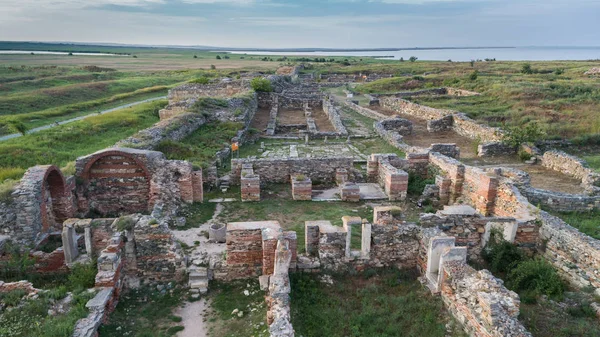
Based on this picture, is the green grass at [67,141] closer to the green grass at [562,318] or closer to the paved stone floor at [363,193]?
the paved stone floor at [363,193]

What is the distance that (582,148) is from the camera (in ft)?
69.1

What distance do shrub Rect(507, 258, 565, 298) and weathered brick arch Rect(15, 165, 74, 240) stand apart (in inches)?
483

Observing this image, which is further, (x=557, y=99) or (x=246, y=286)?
(x=557, y=99)

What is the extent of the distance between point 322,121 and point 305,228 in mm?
23057

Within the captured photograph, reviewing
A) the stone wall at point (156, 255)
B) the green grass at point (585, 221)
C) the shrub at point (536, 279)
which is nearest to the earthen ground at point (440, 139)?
the green grass at point (585, 221)

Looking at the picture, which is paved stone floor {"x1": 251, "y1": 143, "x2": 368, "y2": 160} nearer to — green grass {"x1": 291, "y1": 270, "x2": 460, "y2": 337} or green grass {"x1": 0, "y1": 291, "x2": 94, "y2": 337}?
green grass {"x1": 291, "y1": 270, "x2": 460, "y2": 337}

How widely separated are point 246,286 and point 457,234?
5.65 metres

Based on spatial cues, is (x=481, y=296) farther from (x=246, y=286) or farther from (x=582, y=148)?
(x=582, y=148)

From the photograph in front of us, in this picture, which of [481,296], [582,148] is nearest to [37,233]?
[481,296]

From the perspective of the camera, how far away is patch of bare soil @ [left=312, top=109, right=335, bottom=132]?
29436mm

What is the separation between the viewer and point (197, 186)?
46.3ft

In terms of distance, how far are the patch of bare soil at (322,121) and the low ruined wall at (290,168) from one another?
1231cm

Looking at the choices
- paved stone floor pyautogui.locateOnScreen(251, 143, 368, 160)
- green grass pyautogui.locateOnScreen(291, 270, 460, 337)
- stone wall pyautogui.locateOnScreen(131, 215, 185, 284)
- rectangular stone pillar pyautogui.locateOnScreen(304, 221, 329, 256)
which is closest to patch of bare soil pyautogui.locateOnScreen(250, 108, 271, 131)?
paved stone floor pyautogui.locateOnScreen(251, 143, 368, 160)

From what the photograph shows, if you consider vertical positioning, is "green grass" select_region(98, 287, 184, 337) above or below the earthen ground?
below
